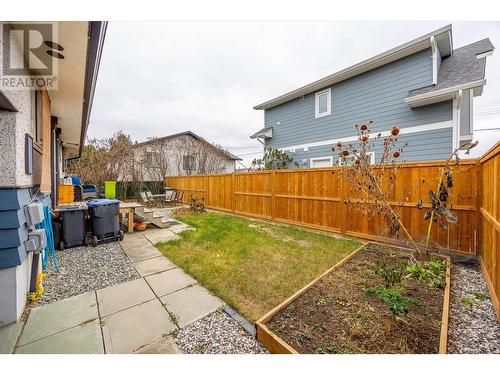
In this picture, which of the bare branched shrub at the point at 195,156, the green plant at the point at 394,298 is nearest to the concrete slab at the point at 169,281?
the green plant at the point at 394,298

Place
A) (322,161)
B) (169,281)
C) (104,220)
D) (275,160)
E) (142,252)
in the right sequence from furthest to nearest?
(275,160) → (322,161) → (104,220) → (142,252) → (169,281)

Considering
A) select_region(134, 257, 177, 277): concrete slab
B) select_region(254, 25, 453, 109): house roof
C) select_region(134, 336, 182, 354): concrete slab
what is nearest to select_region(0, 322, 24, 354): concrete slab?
select_region(134, 336, 182, 354): concrete slab

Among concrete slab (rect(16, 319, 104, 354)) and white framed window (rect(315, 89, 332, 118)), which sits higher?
white framed window (rect(315, 89, 332, 118))

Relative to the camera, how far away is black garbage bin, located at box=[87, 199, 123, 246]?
4.68 meters

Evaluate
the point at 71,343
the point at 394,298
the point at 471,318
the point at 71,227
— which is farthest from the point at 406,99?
the point at 71,227

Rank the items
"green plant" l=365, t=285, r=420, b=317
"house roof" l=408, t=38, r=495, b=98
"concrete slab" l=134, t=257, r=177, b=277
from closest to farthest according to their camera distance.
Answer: "green plant" l=365, t=285, r=420, b=317 → "concrete slab" l=134, t=257, r=177, b=277 → "house roof" l=408, t=38, r=495, b=98

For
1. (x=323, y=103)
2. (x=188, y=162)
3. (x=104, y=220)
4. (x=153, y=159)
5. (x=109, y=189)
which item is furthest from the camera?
(x=188, y=162)

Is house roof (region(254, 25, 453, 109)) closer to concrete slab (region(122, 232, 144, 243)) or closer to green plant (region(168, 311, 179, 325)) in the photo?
concrete slab (region(122, 232, 144, 243))

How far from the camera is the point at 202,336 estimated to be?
1.96 meters

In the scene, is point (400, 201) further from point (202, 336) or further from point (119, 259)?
point (119, 259)

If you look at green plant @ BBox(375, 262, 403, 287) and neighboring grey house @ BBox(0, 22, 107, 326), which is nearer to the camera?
neighboring grey house @ BBox(0, 22, 107, 326)

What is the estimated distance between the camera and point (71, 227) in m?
4.54

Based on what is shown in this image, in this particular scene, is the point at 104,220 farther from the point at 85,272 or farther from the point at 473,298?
the point at 473,298

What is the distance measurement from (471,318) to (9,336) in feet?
15.3
